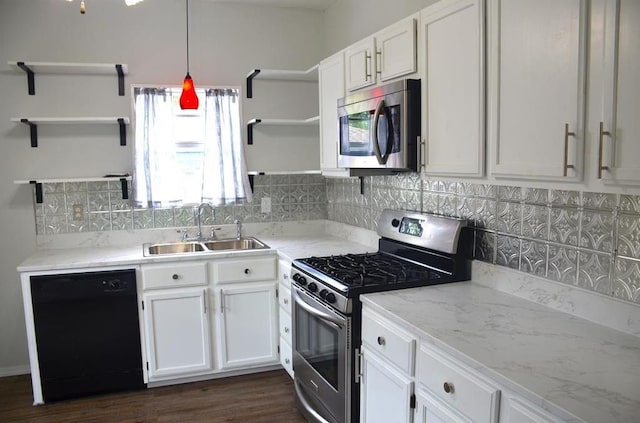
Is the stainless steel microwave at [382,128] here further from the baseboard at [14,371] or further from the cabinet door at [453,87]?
the baseboard at [14,371]

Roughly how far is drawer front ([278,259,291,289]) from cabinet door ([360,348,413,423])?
113cm

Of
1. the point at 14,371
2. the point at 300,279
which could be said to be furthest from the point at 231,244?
the point at 14,371

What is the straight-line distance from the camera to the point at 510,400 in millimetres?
1400

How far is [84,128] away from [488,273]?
116 inches

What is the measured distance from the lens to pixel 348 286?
230 centimetres

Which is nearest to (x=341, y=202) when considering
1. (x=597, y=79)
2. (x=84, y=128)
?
(x=84, y=128)

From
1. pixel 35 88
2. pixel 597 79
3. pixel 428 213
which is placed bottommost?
pixel 428 213

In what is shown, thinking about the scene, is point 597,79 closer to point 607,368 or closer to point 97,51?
Result: point 607,368

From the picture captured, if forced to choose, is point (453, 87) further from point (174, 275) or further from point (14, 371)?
point (14, 371)

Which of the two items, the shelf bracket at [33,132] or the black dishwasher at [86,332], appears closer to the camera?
the black dishwasher at [86,332]

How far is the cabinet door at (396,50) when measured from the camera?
233cm

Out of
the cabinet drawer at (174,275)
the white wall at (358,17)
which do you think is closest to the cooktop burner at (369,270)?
the cabinet drawer at (174,275)

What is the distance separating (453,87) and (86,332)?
2645 mm

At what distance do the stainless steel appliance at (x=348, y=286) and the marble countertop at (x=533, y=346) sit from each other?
152mm
